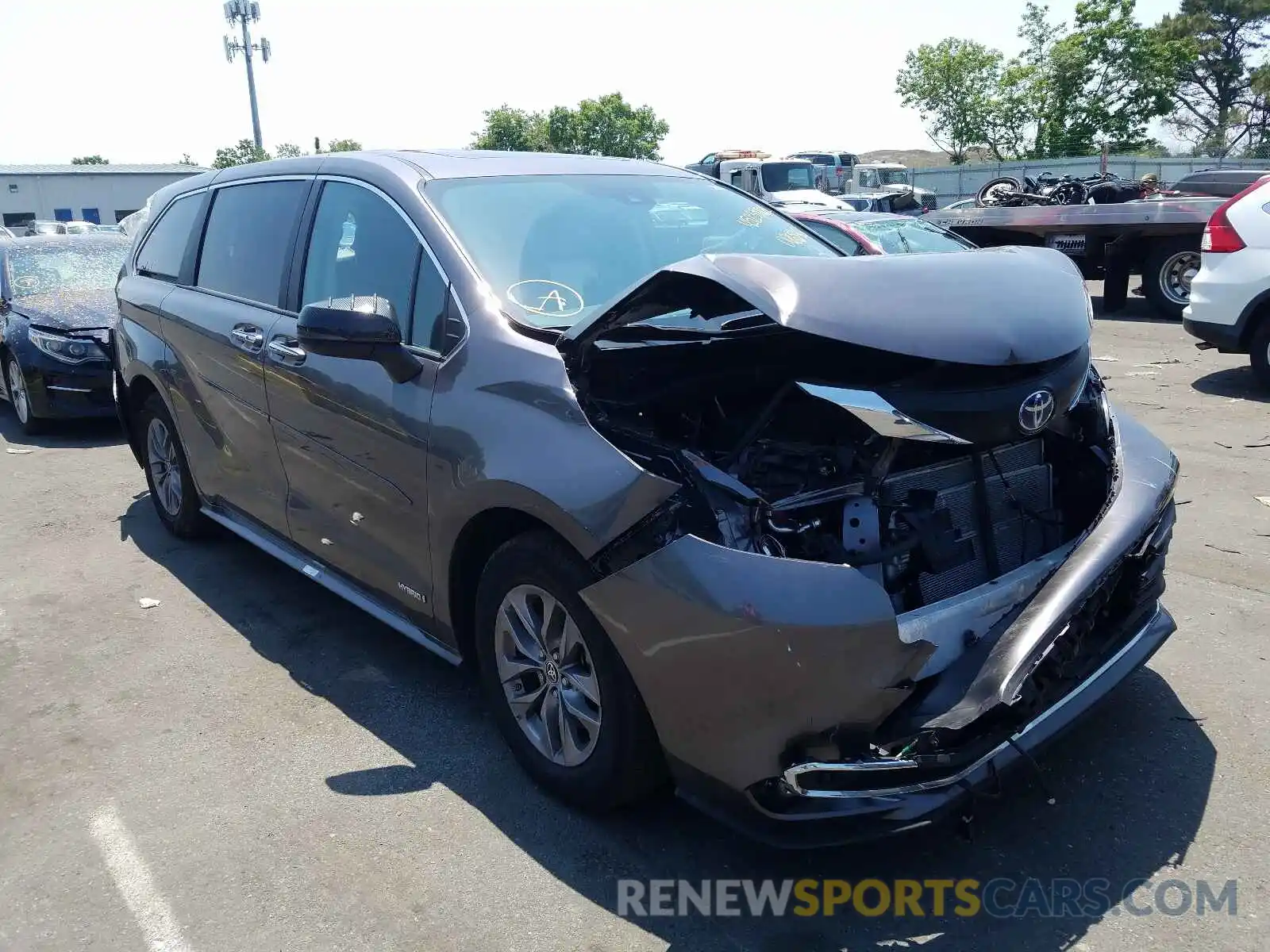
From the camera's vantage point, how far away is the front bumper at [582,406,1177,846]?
240 cm

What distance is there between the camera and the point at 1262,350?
324 inches

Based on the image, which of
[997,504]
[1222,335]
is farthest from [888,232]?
[997,504]

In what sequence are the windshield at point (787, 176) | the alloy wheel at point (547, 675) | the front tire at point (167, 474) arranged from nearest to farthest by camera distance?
the alloy wheel at point (547, 675)
the front tire at point (167, 474)
the windshield at point (787, 176)

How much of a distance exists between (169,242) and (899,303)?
173 inches

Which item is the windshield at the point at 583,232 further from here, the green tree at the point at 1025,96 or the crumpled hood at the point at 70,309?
the green tree at the point at 1025,96

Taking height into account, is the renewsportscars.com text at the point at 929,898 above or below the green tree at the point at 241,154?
below

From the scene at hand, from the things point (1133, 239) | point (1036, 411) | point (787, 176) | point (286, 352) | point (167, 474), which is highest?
point (787, 176)

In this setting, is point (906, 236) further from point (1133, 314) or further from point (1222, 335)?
point (1133, 314)

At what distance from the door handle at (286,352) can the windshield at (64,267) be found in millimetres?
6459

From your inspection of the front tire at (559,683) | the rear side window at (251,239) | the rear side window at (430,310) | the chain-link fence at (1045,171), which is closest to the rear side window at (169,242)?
the rear side window at (251,239)

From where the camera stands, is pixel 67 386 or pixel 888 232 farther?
pixel 888 232

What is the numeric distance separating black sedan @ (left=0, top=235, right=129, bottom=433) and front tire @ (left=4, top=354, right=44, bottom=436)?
0.04 feet

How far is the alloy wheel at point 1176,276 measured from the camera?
13.2 metres

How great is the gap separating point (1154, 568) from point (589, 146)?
203ft
